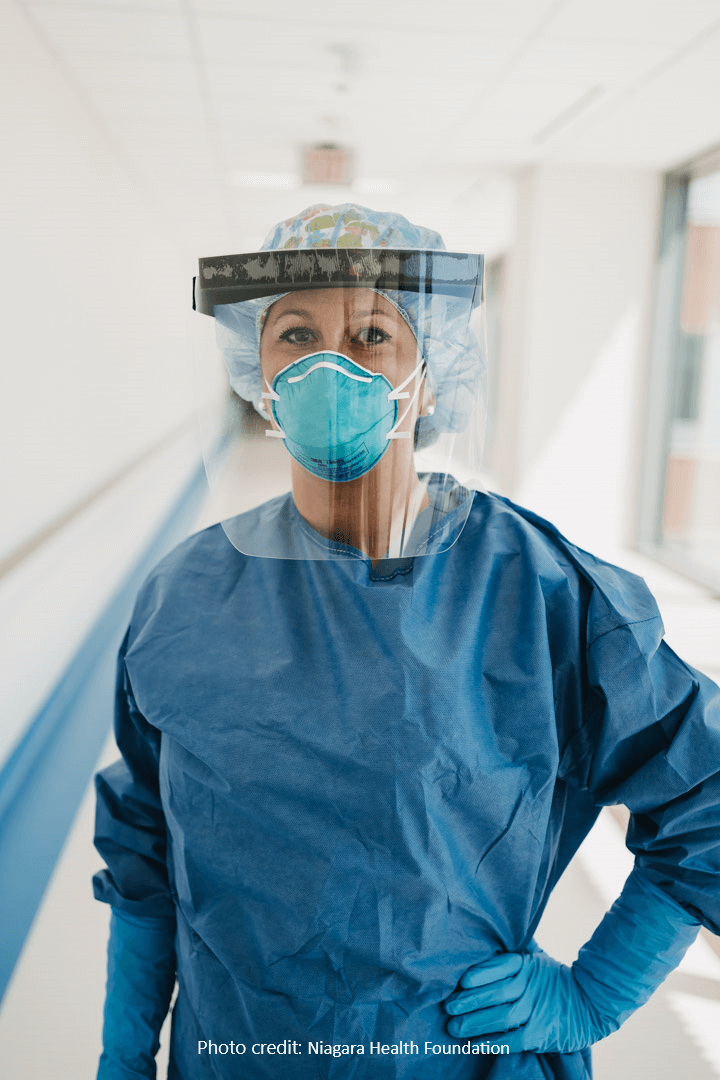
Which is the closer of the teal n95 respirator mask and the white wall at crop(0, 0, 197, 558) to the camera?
the teal n95 respirator mask

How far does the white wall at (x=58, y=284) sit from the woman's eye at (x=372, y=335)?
1191 mm

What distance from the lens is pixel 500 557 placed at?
0.84 m

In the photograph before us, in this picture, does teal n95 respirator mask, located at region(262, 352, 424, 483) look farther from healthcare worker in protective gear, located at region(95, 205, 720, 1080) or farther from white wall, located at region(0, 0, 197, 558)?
white wall, located at region(0, 0, 197, 558)

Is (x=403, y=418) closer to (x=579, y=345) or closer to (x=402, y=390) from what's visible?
(x=402, y=390)

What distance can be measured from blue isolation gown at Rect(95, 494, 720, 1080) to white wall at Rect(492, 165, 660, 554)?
389cm

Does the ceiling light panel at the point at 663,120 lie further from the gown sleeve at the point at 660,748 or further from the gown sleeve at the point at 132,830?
the gown sleeve at the point at 132,830

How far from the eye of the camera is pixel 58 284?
8.64ft

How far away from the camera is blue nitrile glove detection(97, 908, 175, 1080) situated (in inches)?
37.5

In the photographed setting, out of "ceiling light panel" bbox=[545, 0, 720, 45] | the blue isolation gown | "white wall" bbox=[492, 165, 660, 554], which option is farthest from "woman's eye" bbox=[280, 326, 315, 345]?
"white wall" bbox=[492, 165, 660, 554]

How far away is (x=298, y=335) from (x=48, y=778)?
1.85 meters

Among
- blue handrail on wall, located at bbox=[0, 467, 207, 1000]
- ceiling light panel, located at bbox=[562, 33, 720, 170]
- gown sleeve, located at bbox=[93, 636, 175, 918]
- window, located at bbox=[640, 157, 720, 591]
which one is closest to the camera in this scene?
gown sleeve, located at bbox=[93, 636, 175, 918]

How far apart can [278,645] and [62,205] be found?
250cm

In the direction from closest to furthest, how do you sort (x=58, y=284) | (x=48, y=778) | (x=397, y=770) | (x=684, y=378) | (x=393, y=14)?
(x=397, y=770)
(x=48, y=778)
(x=393, y=14)
(x=58, y=284)
(x=684, y=378)

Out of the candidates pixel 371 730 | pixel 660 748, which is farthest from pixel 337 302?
pixel 660 748
